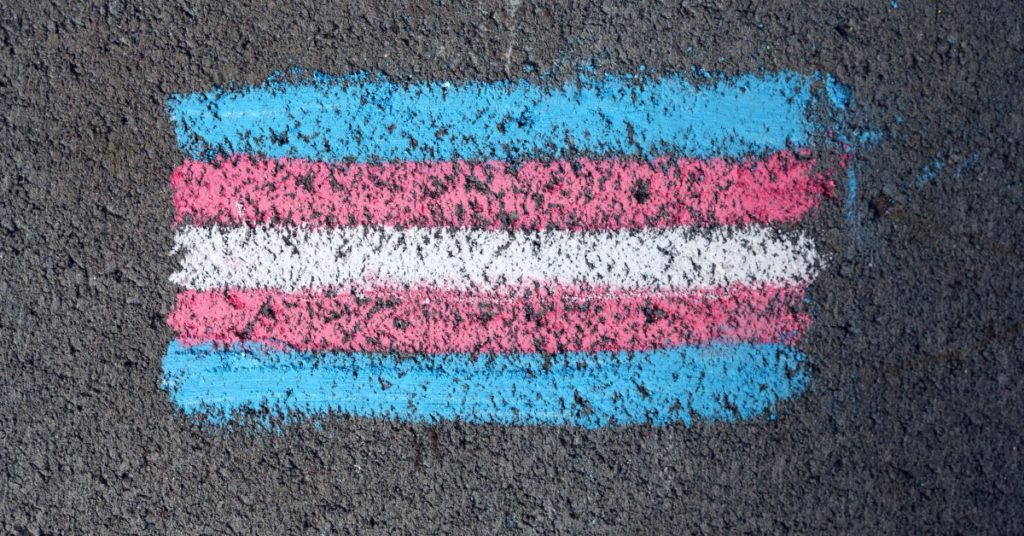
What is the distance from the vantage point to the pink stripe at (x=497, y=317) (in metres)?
1.93

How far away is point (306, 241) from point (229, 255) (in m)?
0.26

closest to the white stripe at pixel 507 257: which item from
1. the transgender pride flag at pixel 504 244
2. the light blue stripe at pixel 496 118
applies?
the transgender pride flag at pixel 504 244

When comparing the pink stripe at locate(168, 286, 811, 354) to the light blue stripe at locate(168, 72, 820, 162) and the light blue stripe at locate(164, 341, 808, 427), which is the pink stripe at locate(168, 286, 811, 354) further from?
the light blue stripe at locate(168, 72, 820, 162)

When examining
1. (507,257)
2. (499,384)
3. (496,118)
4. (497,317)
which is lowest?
(499,384)

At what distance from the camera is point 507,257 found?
193 cm

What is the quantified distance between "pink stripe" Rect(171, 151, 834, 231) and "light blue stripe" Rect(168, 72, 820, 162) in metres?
0.05

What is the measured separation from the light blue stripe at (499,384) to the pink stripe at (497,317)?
0.04 meters

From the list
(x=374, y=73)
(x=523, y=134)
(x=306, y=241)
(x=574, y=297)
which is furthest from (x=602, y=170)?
(x=306, y=241)

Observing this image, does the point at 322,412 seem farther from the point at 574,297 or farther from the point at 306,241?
the point at 574,297

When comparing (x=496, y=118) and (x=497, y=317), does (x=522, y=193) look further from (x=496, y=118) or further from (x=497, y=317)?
(x=497, y=317)

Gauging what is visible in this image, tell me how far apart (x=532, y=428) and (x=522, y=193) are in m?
0.77

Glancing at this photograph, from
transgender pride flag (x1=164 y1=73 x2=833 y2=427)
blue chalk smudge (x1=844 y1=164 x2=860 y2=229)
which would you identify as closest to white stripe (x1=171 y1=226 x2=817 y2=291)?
transgender pride flag (x1=164 y1=73 x2=833 y2=427)

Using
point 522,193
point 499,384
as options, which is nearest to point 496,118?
point 522,193

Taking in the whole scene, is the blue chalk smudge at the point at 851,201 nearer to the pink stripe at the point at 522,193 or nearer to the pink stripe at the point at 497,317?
the pink stripe at the point at 522,193
